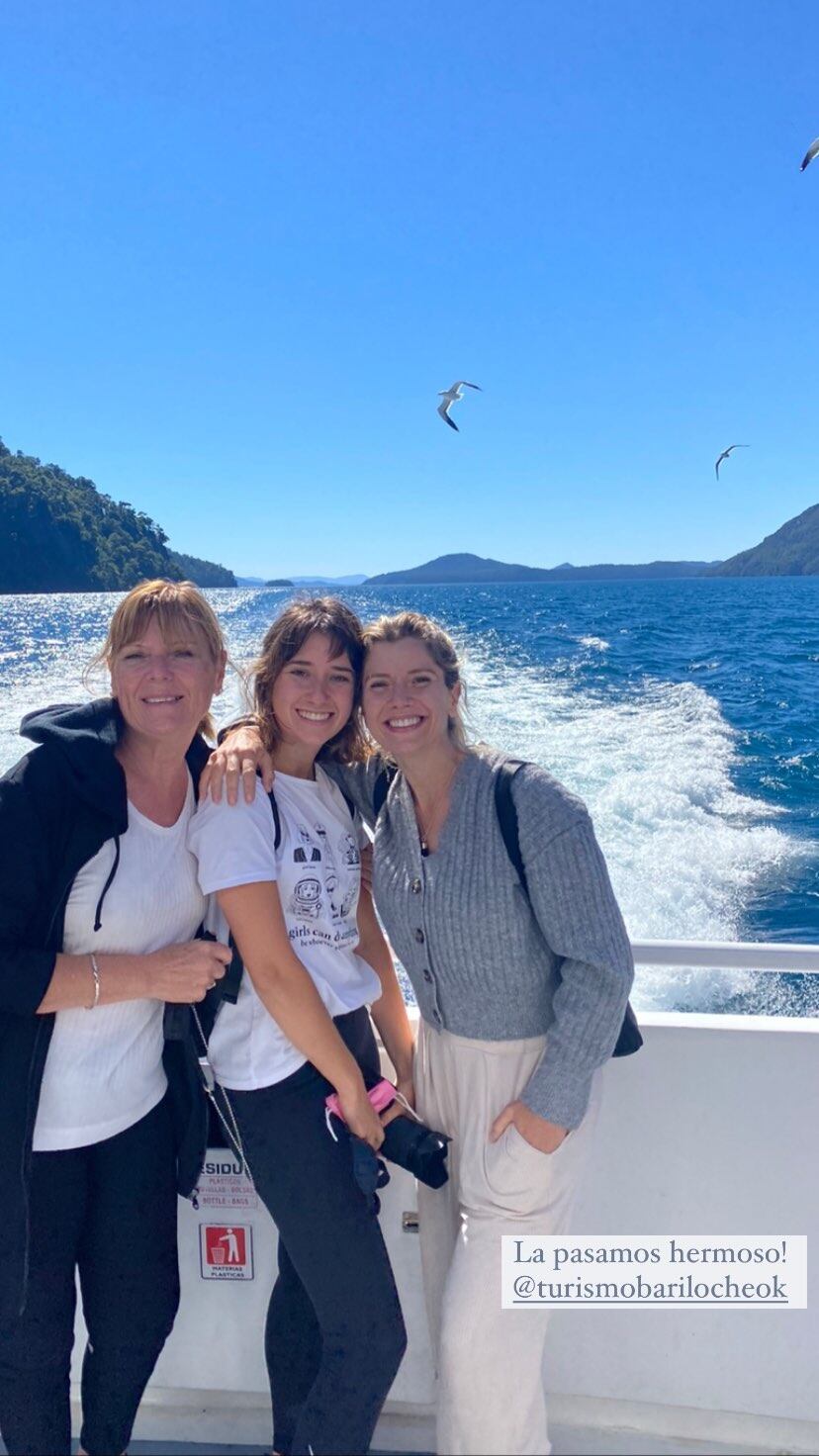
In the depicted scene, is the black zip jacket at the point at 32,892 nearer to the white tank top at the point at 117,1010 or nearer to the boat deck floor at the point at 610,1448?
the white tank top at the point at 117,1010

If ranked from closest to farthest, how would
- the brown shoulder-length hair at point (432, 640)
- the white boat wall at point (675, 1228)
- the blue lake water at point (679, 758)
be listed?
the brown shoulder-length hair at point (432, 640)
the white boat wall at point (675, 1228)
the blue lake water at point (679, 758)

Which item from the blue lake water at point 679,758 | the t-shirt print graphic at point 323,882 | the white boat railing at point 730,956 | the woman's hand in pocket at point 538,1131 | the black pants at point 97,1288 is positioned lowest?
the blue lake water at point 679,758

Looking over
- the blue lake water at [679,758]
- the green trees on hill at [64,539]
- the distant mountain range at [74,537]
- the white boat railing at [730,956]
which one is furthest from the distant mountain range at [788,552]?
the white boat railing at [730,956]

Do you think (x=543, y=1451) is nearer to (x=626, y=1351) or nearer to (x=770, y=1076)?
(x=626, y=1351)

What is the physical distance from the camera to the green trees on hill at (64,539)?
188ft

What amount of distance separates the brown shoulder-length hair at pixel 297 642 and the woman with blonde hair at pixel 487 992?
0.14ft

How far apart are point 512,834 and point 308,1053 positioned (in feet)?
1.42

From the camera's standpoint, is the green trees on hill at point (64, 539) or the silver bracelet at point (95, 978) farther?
the green trees on hill at point (64, 539)

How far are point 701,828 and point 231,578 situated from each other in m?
98.5

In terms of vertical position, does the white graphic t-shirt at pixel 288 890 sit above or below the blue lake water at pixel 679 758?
above

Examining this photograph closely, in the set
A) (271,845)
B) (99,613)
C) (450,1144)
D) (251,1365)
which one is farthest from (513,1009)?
(99,613)

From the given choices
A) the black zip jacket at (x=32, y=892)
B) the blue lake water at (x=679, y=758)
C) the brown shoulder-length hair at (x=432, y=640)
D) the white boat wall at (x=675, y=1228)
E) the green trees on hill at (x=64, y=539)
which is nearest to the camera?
the black zip jacket at (x=32, y=892)

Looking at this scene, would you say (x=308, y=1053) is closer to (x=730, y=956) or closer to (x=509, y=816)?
(x=509, y=816)

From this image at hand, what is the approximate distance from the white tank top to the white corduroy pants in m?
0.44
